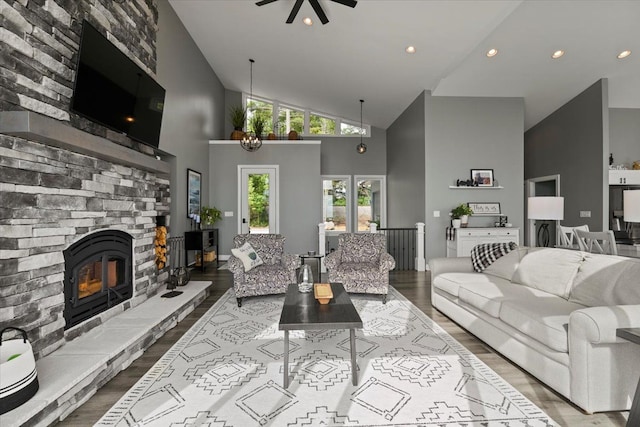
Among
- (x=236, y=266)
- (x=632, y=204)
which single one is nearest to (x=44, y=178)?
(x=236, y=266)

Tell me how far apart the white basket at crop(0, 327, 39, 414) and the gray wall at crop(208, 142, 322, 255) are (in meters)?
5.66

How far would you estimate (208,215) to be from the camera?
6.79 metres

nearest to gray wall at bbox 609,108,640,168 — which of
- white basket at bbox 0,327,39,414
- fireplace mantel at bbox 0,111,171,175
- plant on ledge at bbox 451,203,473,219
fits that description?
plant on ledge at bbox 451,203,473,219

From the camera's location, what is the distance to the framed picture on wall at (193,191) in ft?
19.6

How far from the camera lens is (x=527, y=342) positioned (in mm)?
2275

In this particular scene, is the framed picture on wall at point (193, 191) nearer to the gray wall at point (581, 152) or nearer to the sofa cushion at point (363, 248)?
the sofa cushion at point (363, 248)

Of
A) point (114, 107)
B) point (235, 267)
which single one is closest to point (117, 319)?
point (235, 267)

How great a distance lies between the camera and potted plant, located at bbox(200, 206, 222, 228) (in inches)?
265

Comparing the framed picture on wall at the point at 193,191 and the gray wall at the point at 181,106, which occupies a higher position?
the gray wall at the point at 181,106

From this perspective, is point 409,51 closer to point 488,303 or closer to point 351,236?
point 351,236

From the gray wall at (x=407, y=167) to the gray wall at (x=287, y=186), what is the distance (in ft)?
6.63

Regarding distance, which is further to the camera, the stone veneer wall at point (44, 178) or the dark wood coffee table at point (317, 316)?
the dark wood coffee table at point (317, 316)

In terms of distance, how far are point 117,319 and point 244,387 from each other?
1.55 metres

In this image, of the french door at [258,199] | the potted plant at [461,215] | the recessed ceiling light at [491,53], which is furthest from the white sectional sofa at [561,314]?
the french door at [258,199]
